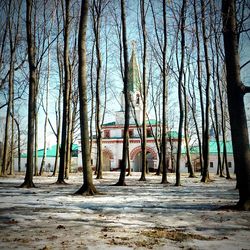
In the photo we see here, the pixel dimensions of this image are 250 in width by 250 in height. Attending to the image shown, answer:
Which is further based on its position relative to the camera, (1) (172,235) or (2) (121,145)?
(2) (121,145)

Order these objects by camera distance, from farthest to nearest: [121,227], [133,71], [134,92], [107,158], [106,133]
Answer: [106,133]
[107,158]
[134,92]
[133,71]
[121,227]

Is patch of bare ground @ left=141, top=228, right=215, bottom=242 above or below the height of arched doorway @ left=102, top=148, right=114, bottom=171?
below

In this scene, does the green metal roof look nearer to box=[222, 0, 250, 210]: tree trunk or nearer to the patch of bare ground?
box=[222, 0, 250, 210]: tree trunk

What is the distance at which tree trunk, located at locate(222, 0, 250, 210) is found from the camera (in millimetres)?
7270

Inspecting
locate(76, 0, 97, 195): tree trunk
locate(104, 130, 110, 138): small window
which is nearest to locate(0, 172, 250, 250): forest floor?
locate(76, 0, 97, 195): tree trunk

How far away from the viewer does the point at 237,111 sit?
7.47 m

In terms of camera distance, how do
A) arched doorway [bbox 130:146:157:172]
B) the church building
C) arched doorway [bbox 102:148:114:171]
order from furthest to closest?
arched doorway [bbox 102:148:114:171] < the church building < arched doorway [bbox 130:146:157:172]

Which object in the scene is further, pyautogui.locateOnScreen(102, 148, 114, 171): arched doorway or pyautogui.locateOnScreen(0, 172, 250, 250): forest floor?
pyautogui.locateOnScreen(102, 148, 114, 171): arched doorway

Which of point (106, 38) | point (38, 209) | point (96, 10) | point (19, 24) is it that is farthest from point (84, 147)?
point (106, 38)

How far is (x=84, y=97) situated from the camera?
1154 centimetres

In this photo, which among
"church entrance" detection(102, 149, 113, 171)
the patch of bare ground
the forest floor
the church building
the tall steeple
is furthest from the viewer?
"church entrance" detection(102, 149, 113, 171)

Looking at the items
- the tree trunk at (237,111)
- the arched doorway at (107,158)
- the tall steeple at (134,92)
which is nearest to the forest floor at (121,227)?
the tree trunk at (237,111)

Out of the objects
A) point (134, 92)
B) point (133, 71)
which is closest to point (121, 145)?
point (134, 92)

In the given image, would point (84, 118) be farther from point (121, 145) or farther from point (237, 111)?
point (121, 145)
